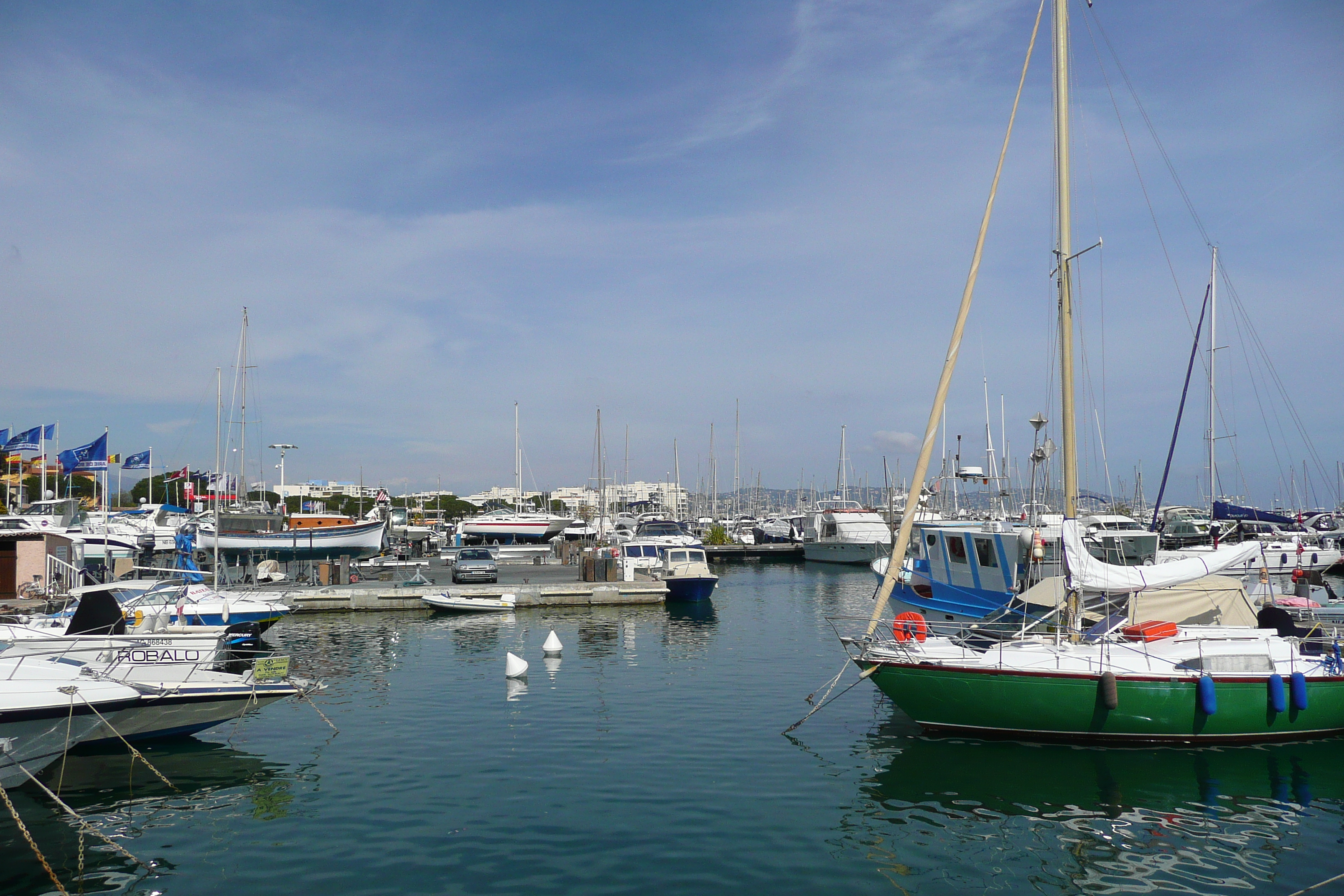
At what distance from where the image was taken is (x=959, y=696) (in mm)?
16094

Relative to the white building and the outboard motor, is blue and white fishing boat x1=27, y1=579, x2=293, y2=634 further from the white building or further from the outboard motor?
the white building

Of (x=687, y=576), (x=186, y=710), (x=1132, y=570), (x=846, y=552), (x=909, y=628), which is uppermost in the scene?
(x=1132, y=570)

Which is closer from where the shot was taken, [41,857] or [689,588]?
[41,857]

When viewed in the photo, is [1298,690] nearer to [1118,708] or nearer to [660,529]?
[1118,708]

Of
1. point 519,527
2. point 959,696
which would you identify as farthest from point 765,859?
point 519,527

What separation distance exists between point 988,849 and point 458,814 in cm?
738

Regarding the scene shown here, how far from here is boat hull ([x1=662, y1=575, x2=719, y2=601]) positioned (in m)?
41.7

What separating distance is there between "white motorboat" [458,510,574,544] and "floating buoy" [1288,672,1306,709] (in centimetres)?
7555

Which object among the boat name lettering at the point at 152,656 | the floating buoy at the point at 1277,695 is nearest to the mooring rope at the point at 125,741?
the boat name lettering at the point at 152,656

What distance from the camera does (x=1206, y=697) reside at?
15.4 metres

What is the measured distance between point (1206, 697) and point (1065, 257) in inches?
339

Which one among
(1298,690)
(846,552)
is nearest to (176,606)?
(1298,690)

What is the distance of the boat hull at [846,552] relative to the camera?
67.8 metres

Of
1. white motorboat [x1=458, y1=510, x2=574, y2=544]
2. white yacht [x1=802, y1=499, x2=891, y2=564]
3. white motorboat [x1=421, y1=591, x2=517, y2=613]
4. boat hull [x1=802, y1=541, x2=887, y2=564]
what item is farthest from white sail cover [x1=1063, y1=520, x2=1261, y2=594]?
white motorboat [x1=458, y1=510, x2=574, y2=544]
